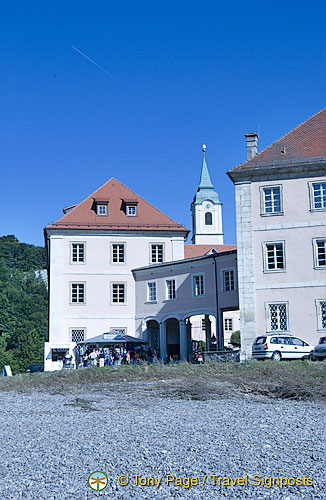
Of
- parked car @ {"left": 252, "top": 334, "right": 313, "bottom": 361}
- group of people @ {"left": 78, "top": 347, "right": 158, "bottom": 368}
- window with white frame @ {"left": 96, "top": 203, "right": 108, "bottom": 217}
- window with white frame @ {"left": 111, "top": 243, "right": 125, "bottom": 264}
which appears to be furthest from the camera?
window with white frame @ {"left": 96, "top": 203, "right": 108, "bottom": 217}

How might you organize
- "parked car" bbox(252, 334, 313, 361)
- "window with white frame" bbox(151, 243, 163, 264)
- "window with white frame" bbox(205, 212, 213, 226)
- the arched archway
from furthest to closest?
"window with white frame" bbox(205, 212, 213, 226)
"window with white frame" bbox(151, 243, 163, 264)
the arched archway
"parked car" bbox(252, 334, 313, 361)

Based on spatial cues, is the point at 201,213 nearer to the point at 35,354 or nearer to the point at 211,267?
the point at 35,354

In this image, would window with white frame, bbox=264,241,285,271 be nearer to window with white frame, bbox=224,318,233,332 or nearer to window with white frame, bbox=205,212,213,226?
window with white frame, bbox=224,318,233,332

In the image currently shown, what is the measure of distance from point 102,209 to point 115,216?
1.13 metres

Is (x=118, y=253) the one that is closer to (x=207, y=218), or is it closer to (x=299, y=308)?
(x=299, y=308)

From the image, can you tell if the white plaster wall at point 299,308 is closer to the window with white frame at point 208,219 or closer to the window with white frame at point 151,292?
the window with white frame at point 151,292

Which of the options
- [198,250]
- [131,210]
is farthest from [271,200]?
[198,250]

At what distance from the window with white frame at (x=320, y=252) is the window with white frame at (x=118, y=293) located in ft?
55.6

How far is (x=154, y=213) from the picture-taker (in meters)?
48.5

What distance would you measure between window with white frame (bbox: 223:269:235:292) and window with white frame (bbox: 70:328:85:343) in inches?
445

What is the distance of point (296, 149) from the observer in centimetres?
3372

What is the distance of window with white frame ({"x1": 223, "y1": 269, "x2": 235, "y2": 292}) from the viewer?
38.2 metres

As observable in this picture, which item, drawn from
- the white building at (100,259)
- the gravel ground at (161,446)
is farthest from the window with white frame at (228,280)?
the gravel ground at (161,446)

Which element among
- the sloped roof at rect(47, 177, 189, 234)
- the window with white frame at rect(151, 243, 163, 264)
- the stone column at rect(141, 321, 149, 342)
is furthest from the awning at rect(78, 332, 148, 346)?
the sloped roof at rect(47, 177, 189, 234)
